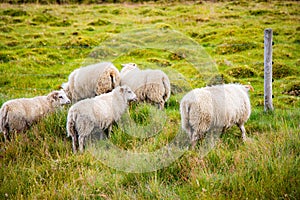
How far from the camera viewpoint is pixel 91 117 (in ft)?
18.9

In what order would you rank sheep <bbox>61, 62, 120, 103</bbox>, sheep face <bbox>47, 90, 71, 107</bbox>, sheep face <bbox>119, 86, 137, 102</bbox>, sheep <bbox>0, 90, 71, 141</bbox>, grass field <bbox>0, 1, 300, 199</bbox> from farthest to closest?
sheep <bbox>61, 62, 120, 103</bbox> → sheep face <bbox>47, 90, 71, 107</bbox> → sheep face <bbox>119, 86, 137, 102</bbox> → sheep <bbox>0, 90, 71, 141</bbox> → grass field <bbox>0, 1, 300, 199</bbox>

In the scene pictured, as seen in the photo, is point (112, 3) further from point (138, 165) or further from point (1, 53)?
point (138, 165)

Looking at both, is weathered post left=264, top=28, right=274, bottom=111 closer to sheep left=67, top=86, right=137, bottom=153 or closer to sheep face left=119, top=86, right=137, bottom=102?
sheep face left=119, top=86, right=137, bottom=102

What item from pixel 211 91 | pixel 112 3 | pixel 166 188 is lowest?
pixel 166 188

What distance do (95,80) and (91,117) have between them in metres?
1.85

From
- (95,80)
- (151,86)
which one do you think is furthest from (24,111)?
(151,86)

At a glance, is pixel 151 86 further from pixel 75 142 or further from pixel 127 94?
pixel 75 142

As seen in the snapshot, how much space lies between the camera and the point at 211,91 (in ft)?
18.4

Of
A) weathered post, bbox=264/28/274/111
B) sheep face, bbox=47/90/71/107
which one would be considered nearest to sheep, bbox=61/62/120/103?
sheep face, bbox=47/90/71/107

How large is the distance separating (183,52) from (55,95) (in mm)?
6958

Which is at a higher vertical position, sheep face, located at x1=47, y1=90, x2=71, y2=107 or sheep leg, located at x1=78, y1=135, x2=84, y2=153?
sheep face, located at x1=47, y1=90, x2=71, y2=107

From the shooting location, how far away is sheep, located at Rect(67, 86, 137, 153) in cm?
566

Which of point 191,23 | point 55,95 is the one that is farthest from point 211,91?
point 191,23

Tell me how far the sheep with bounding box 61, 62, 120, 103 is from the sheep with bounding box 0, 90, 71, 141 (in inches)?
29.3
